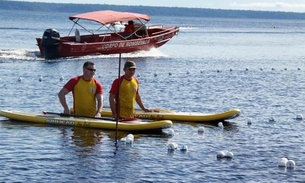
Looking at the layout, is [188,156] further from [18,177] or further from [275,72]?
[275,72]

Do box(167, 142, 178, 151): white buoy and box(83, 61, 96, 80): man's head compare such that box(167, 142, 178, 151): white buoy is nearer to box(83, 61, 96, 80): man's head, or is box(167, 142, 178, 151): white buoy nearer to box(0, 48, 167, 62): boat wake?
box(83, 61, 96, 80): man's head

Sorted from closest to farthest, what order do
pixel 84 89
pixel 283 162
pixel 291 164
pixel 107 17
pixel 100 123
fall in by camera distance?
pixel 291 164 → pixel 283 162 → pixel 84 89 → pixel 100 123 → pixel 107 17

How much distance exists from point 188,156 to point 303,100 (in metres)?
12.1

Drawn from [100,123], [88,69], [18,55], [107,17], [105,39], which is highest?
[107,17]

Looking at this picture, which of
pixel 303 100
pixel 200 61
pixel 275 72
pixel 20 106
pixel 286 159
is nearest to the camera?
pixel 286 159

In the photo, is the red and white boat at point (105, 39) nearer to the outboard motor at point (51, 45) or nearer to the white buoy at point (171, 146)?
the outboard motor at point (51, 45)

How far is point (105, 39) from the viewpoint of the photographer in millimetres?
46094

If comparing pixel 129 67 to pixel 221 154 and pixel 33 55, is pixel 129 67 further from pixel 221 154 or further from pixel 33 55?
pixel 33 55

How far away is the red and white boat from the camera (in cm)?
Answer: 4150

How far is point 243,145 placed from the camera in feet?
60.8

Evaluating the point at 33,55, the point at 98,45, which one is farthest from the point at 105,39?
the point at 33,55

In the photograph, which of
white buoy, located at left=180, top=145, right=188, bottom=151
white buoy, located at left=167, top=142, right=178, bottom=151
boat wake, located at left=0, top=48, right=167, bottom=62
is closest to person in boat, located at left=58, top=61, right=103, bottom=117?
white buoy, located at left=167, top=142, right=178, bottom=151

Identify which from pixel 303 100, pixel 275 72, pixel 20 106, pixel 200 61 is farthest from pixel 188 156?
pixel 200 61

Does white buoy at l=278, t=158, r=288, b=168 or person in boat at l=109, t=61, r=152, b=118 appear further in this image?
person in boat at l=109, t=61, r=152, b=118
